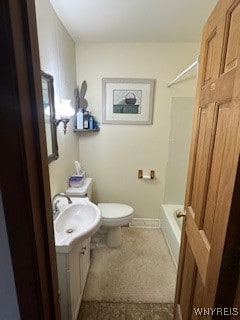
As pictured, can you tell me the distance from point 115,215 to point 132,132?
3.57 ft

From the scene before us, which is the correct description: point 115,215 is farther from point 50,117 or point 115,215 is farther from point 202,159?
point 202,159

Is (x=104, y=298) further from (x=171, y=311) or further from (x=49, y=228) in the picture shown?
(x=49, y=228)

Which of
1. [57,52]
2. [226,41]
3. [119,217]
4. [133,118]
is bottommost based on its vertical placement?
[119,217]

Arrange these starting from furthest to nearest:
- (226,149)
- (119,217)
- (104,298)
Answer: (119,217)
(104,298)
(226,149)

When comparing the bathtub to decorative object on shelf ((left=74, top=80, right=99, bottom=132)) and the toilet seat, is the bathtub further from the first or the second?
decorative object on shelf ((left=74, top=80, right=99, bottom=132))

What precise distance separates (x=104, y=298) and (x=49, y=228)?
57.3 inches

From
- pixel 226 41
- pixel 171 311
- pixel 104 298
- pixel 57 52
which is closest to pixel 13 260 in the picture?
pixel 226 41

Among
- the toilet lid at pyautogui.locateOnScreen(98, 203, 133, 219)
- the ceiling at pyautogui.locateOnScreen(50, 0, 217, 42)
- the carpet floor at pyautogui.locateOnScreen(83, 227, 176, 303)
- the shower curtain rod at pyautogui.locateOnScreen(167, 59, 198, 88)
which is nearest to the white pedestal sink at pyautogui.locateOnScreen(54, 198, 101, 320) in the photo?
the carpet floor at pyautogui.locateOnScreen(83, 227, 176, 303)

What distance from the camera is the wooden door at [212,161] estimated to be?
0.67 meters

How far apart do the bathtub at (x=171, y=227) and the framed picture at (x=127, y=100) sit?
1225 mm

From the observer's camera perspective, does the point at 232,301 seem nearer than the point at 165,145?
Yes

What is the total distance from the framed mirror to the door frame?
3.43ft

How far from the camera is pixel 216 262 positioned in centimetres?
71

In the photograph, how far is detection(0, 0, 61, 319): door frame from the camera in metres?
Answer: 0.44
